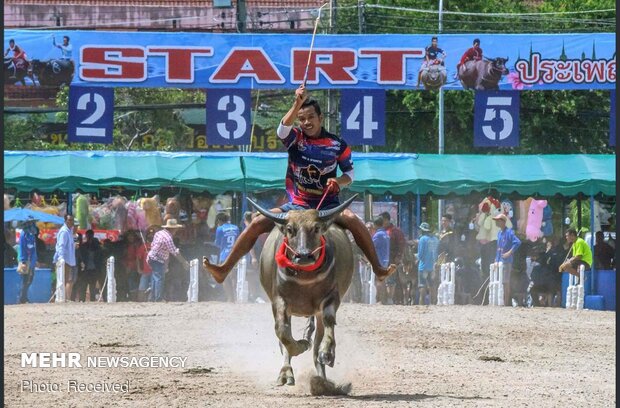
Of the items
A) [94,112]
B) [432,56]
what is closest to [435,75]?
[432,56]

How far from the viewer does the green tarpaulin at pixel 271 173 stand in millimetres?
26531

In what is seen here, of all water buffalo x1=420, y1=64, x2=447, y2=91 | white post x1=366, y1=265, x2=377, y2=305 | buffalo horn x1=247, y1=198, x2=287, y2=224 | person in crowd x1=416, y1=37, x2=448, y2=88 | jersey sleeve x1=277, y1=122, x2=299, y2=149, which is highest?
person in crowd x1=416, y1=37, x2=448, y2=88

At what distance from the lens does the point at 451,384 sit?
39.8 feet

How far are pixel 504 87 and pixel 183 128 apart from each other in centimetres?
2680

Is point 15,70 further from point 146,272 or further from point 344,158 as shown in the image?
point 344,158

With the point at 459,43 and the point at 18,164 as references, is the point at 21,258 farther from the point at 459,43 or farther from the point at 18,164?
the point at 459,43

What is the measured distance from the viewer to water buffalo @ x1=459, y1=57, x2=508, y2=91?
Answer: 84.0 ft

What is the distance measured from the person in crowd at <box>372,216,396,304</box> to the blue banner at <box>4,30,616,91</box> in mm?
2897

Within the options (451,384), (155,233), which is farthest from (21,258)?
(451,384)

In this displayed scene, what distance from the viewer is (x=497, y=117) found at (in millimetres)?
25969

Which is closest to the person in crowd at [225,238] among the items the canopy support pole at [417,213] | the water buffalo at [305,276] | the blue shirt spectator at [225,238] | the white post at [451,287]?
the blue shirt spectator at [225,238]

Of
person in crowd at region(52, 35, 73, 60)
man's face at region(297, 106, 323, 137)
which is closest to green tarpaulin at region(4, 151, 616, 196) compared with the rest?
person in crowd at region(52, 35, 73, 60)

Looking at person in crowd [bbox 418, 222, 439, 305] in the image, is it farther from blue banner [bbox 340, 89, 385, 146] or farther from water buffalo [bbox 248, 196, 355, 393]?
water buffalo [bbox 248, 196, 355, 393]

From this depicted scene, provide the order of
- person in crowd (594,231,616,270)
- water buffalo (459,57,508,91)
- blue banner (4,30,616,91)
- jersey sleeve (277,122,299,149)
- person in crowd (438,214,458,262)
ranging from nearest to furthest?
jersey sleeve (277,122,299,149) < blue banner (4,30,616,91) < water buffalo (459,57,508,91) < person in crowd (594,231,616,270) < person in crowd (438,214,458,262)
